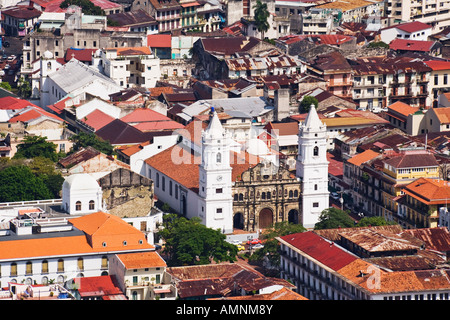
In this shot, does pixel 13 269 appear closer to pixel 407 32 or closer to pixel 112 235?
pixel 112 235

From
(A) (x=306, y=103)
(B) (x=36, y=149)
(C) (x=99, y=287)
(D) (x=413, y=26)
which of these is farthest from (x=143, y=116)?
(D) (x=413, y=26)

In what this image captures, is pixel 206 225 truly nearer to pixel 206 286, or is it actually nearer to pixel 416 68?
pixel 206 286

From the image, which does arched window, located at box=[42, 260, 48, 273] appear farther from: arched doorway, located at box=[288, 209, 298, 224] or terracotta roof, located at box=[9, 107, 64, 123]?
terracotta roof, located at box=[9, 107, 64, 123]

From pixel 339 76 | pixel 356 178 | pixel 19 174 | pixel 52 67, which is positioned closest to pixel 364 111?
pixel 339 76

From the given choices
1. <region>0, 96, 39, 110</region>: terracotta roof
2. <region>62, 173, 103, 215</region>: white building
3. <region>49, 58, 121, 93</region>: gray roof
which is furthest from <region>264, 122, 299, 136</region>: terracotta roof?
<region>62, 173, 103, 215</region>: white building

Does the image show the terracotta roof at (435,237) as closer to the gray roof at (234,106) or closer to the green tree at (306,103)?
the gray roof at (234,106)

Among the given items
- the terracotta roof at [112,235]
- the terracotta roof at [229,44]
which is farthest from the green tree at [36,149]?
the terracotta roof at [229,44]

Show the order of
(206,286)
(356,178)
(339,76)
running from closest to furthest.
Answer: (206,286)
(356,178)
(339,76)
